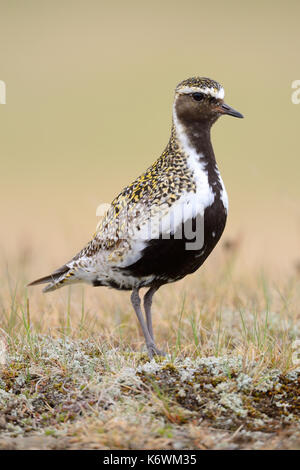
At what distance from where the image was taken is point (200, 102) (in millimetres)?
5445

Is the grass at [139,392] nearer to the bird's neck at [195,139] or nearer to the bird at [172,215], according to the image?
the bird at [172,215]

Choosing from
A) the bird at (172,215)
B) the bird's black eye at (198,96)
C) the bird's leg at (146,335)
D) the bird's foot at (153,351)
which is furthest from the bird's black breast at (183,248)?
the bird's black eye at (198,96)

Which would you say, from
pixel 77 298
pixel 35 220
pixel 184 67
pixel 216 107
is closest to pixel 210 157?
pixel 216 107

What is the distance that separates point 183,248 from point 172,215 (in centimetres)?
27

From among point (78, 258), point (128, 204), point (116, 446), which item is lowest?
point (116, 446)

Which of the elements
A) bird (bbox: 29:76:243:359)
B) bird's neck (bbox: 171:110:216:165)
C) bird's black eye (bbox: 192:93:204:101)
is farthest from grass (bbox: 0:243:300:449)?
bird's black eye (bbox: 192:93:204:101)

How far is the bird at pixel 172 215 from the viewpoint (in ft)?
16.7

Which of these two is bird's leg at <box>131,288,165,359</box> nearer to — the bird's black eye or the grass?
the grass

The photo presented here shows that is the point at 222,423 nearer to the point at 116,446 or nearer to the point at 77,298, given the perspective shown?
the point at 116,446

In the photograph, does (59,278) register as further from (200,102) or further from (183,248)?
(200,102)

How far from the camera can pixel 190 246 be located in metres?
5.12

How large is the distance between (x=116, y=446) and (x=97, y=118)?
20.8 metres

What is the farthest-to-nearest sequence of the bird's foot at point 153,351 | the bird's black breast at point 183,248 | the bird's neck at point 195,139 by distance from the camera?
1. the bird's neck at point 195,139
2. the bird's foot at point 153,351
3. the bird's black breast at point 183,248

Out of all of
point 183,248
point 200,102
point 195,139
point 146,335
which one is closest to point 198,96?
point 200,102
